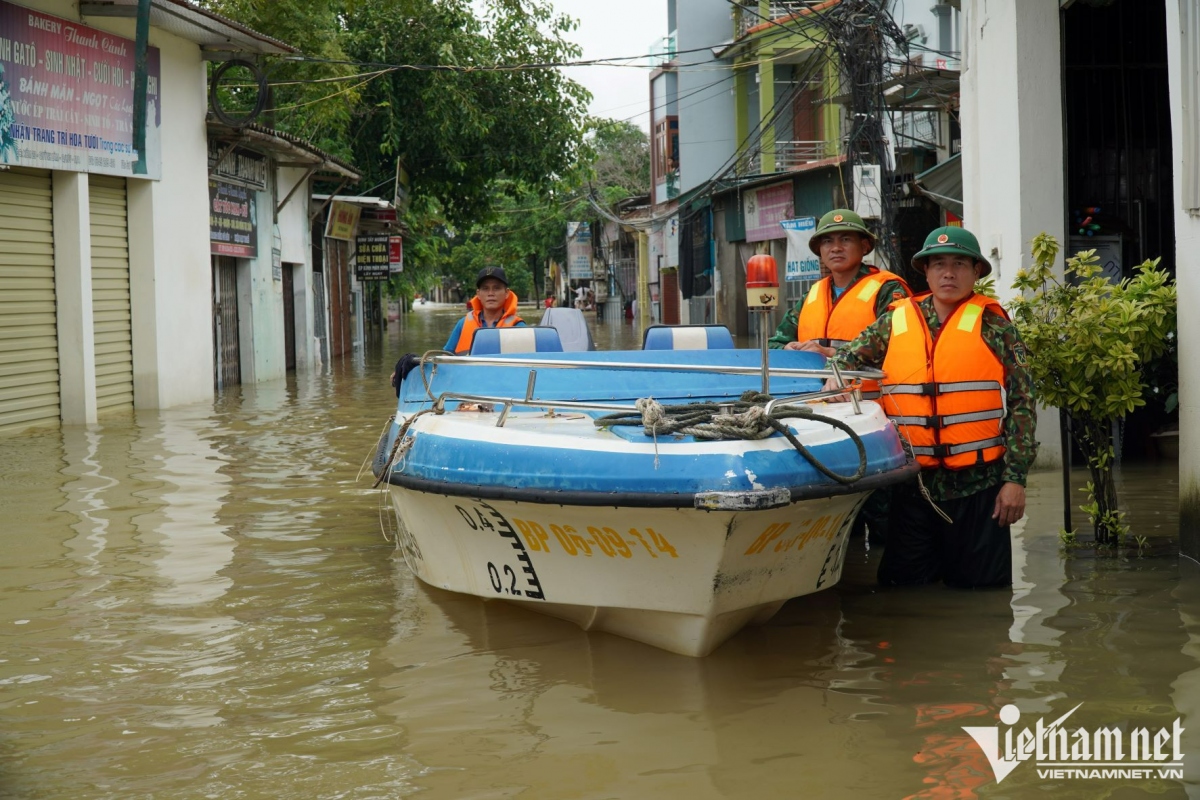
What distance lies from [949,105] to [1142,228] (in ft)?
18.9

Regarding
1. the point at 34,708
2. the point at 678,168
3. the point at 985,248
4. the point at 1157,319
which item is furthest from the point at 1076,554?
the point at 678,168

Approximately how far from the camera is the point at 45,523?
315 inches

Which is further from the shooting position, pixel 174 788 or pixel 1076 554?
pixel 1076 554

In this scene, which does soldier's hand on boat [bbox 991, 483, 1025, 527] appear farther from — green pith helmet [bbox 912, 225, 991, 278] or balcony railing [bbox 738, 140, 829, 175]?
balcony railing [bbox 738, 140, 829, 175]

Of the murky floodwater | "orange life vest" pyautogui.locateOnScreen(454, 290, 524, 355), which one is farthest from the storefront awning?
"orange life vest" pyautogui.locateOnScreen(454, 290, 524, 355)

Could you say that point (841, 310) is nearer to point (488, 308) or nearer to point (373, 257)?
point (488, 308)

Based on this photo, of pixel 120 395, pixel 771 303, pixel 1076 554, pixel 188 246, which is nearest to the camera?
pixel 771 303

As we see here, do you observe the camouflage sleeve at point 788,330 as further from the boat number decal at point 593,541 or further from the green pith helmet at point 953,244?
the boat number decal at point 593,541

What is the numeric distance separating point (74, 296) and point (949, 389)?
10477 mm

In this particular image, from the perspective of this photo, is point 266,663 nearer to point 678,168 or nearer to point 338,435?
point 338,435

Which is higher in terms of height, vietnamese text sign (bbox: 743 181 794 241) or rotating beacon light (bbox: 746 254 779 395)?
vietnamese text sign (bbox: 743 181 794 241)

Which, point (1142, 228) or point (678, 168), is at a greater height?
point (678, 168)

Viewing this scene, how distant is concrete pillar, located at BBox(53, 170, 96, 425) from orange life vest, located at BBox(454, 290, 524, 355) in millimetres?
6937

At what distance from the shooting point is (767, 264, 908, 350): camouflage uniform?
249 inches
